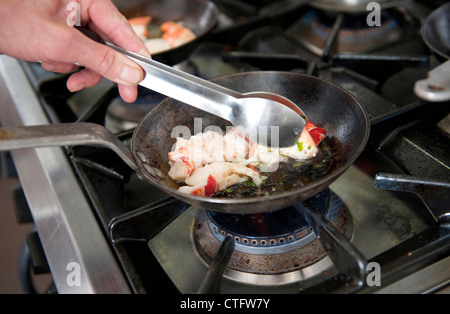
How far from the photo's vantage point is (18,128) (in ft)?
2.37

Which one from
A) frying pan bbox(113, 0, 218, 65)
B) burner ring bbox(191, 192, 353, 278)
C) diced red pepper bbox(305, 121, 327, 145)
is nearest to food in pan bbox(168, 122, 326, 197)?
diced red pepper bbox(305, 121, 327, 145)

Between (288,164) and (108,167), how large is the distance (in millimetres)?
449

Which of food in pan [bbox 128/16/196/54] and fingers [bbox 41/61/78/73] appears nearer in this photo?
fingers [bbox 41/61/78/73]

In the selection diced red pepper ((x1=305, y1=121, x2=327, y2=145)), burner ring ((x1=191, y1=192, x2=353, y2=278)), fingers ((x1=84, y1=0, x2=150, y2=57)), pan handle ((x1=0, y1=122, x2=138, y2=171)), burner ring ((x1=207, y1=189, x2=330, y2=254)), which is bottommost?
burner ring ((x1=191, y1=192, x2=353, y2=278))

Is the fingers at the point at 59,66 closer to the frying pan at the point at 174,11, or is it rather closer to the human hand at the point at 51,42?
the human hand at the point at 51,42

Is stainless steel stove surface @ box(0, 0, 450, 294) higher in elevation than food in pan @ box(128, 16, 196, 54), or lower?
lower

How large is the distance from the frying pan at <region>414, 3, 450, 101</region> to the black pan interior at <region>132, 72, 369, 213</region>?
0.15 meters

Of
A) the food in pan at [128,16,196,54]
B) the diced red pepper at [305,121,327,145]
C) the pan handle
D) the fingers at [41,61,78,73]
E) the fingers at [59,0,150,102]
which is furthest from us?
the food in pan at [128,16,196,54]

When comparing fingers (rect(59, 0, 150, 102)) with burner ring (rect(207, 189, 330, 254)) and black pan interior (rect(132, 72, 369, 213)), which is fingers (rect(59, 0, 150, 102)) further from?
burner ring (rect(207, 189, 330, 254))

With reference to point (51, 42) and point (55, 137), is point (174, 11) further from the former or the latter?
point (55, 137)

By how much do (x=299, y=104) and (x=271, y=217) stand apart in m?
0.32

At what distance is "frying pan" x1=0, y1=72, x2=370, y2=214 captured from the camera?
0.70 metres
